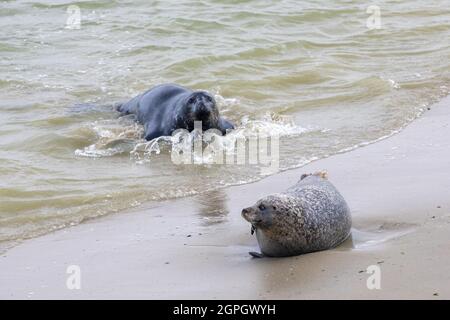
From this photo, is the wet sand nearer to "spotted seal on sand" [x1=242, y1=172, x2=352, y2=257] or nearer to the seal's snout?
"spotted seal on sand" [x1=242, y1=172, x2=352, y2=257]

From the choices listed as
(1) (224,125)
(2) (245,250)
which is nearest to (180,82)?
(1) (224,125)

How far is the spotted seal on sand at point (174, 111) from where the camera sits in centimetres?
852

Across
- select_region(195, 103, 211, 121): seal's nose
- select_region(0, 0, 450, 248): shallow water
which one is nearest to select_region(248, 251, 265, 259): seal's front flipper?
select_region(0, 0, 450, 248): shallow water

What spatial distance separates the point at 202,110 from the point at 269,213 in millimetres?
3576

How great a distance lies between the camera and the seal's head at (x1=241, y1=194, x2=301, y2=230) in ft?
16.3

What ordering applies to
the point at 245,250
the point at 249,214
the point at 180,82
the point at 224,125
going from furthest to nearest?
the point at 180,82
the point at 224,125
the point at 245,250
the point at 249,214

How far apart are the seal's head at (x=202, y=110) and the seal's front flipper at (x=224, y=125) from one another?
6 cm

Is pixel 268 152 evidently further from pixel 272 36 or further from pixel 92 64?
pixel 272 36

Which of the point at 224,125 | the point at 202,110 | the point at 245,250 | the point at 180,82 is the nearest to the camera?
the point at 245,250

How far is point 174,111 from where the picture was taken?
8789mm

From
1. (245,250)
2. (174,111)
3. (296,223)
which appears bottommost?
(245,250)

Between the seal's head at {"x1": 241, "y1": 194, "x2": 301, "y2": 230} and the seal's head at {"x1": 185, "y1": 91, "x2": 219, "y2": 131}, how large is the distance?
3.48 m

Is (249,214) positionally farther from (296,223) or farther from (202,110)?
(202,110)

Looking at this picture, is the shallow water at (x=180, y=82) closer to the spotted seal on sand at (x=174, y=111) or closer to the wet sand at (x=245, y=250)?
the spotted seal on sand at (x=174, y=111)
